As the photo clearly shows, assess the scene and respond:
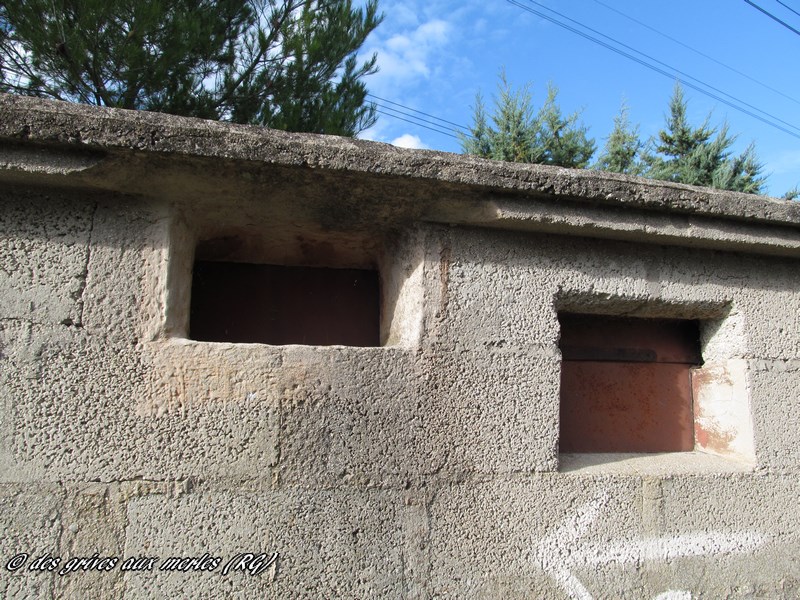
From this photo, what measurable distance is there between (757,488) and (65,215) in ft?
9.00

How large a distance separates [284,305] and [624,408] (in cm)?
153

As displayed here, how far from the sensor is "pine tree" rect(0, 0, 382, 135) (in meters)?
3.69

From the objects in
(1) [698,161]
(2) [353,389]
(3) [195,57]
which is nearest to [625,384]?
(2) [353,389]

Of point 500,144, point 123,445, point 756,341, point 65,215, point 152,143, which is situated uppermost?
point 500,144

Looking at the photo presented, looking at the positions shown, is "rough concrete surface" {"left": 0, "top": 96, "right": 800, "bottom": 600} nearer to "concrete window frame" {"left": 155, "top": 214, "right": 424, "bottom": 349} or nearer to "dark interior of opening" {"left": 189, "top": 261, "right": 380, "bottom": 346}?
"concrete window frame" {"left": 155, "top": 214, "right": 424, "bottom": 349}

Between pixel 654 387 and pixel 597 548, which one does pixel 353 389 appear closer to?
pixel 597 548

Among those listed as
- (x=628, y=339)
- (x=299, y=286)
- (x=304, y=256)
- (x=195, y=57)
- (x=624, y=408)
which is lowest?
(x=624, y=408)

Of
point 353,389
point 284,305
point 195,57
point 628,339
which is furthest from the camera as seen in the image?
point 195,57

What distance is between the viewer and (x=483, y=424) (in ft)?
6.31

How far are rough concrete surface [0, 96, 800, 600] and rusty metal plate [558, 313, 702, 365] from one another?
17cm

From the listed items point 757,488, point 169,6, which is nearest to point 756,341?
point 757,488

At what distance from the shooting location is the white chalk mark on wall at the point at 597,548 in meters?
1.90

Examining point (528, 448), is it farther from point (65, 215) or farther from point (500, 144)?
point (500, 144)

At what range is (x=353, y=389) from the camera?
182 cm
